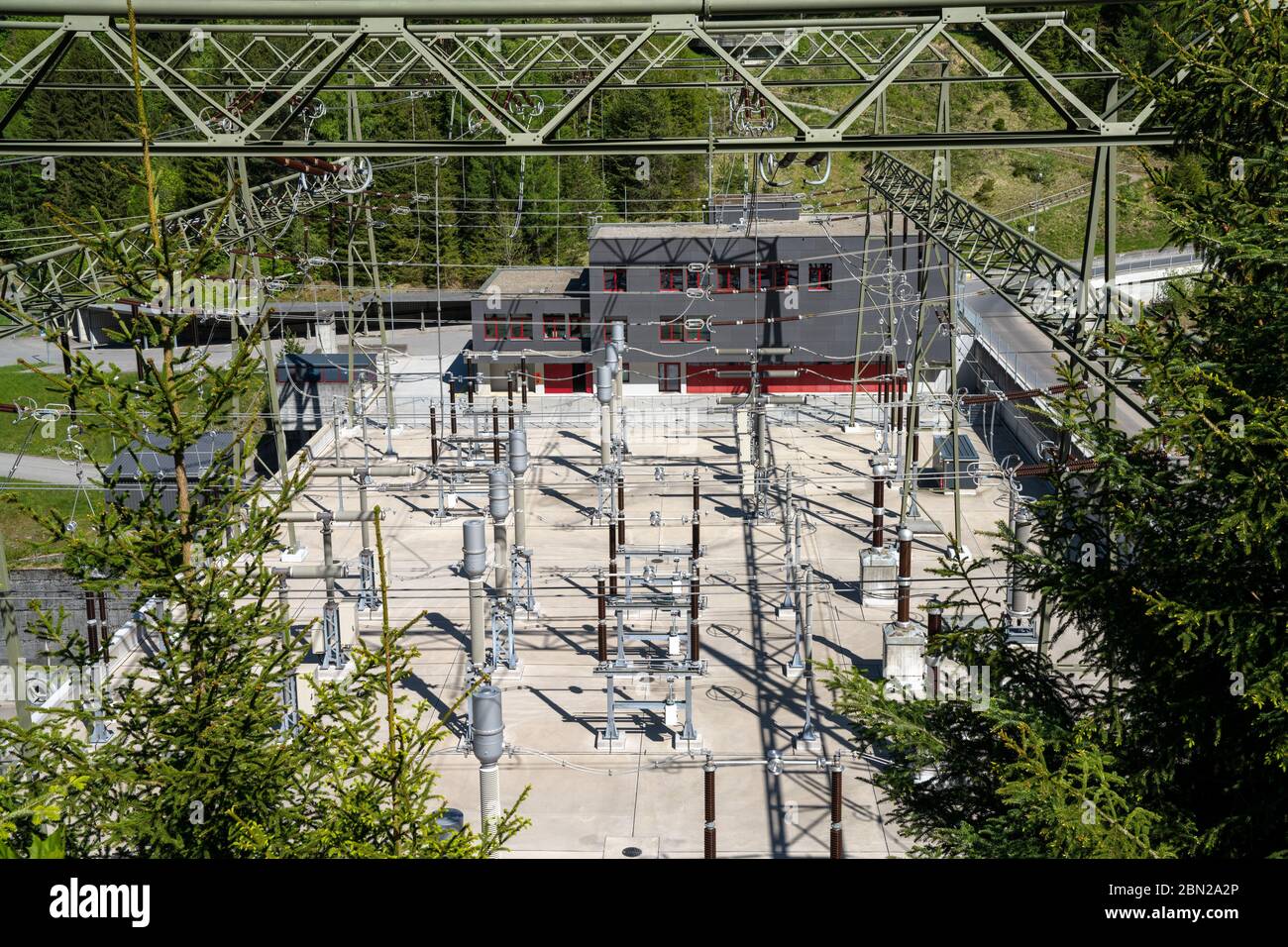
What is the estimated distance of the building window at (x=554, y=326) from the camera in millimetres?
30047

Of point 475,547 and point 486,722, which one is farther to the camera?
point 475,547

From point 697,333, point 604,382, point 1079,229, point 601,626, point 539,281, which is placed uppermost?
point 1079,229

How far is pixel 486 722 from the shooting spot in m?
9.57

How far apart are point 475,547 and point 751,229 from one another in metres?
18.7

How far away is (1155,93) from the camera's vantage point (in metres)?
7.13

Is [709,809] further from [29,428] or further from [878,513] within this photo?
[29,428]

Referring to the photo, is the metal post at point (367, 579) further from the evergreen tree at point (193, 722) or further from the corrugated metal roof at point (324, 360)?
the corrugated metal roof at point (324, 360)

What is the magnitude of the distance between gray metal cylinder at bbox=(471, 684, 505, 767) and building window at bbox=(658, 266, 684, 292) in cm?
2071

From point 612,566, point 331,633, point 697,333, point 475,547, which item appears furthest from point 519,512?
point 697,333

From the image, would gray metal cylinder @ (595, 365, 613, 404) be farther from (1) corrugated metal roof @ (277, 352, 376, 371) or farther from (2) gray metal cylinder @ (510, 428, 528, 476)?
(1) corrugated metal roof @ (277, 352, 376, 371)

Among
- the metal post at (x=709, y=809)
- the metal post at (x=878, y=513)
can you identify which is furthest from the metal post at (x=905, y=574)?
the metal post at (x=709, y=809)
